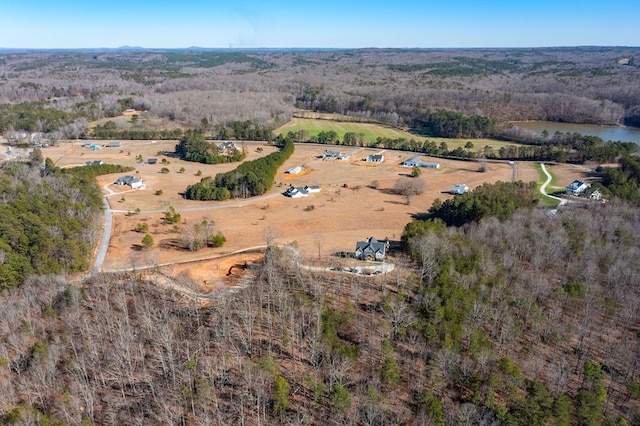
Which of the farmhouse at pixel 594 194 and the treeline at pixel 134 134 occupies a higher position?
the treeline at pixel 134 134

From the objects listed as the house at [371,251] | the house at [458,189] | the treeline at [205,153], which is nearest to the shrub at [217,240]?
the house at [371,251]

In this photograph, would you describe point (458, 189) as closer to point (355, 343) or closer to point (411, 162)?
point (411, 162)

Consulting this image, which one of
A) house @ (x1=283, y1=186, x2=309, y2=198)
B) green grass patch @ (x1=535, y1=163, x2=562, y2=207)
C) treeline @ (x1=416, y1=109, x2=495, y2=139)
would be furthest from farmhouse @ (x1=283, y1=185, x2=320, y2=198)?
treeline @ (x1=416, y1=109, x2=495, y2=139)

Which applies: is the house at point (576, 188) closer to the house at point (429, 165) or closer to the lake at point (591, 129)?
the house at point (429, 165)

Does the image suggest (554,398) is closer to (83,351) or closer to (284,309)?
(284,309)

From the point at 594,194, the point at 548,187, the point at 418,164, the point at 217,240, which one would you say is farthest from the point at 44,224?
the point at 548,187

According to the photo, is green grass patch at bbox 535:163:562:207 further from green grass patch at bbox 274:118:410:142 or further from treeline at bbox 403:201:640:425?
green grass patch at bbox 274:118:410:142

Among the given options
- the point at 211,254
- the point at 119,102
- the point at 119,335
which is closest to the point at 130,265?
the point at 211,254
